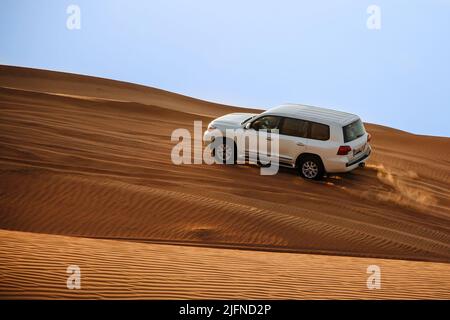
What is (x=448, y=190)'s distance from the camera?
57.2 ft

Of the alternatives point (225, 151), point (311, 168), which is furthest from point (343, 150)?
point (225, 151)

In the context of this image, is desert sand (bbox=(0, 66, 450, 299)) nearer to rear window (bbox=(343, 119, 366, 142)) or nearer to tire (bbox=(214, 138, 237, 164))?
tire (bbox=(214, 138, 237, 164))

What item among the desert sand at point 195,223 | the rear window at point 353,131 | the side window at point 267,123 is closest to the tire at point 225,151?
the desert sand at point 195,223

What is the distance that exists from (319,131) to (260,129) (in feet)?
4.99

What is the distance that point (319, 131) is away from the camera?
50.2ft

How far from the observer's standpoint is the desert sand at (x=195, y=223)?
9.09 meters

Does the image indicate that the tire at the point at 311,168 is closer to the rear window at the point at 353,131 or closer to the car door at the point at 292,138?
the car door at the point at 292,138

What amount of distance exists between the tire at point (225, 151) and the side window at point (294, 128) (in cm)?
139

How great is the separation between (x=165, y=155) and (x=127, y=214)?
477 centimetres

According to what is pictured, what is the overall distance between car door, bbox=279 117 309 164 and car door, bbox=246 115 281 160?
8.9 inches

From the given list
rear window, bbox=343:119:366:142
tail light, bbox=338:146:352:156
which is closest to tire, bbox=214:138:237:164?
tail light, bbox=338:146:352:156

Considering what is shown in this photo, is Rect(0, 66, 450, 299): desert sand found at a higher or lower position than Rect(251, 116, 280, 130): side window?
lower

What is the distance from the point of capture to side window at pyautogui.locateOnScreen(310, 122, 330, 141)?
15.2 m
